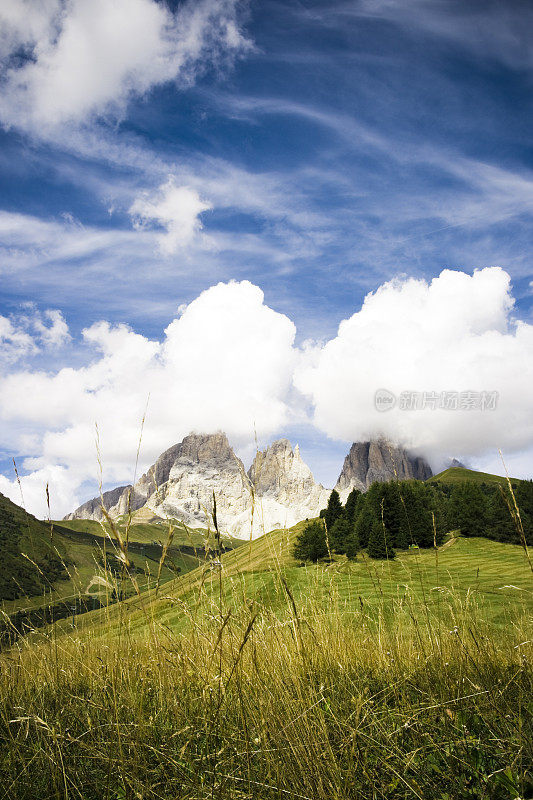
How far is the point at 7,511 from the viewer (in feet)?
552

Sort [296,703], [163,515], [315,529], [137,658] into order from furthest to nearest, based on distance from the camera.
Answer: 1. [315,529]
2. [137,658]
3. [163,515]
4. [296,703]

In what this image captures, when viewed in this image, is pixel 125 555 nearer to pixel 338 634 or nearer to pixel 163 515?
pixel 163 515

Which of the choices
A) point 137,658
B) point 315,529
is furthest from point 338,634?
point 315,529

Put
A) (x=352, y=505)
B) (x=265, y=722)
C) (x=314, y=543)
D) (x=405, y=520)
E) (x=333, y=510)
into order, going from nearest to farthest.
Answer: (x=265, y=722)
(x=314, y=543)
(x=405, y=520)
(x=333, y=510)
(x=352, y=505)

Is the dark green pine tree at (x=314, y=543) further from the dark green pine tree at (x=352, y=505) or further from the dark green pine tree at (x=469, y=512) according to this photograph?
the dark green pine tree at (x=469, y=512)

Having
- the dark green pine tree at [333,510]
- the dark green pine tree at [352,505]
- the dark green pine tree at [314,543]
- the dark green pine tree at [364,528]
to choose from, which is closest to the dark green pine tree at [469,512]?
the dark green pine tree at [364,528]

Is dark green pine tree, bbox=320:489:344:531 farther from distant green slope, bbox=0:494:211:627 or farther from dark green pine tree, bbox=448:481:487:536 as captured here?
distant green slope, bbox=0:494:211:627

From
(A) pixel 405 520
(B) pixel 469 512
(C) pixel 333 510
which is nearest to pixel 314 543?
(A) pixel 405 520

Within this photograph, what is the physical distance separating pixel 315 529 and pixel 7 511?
176873 mm

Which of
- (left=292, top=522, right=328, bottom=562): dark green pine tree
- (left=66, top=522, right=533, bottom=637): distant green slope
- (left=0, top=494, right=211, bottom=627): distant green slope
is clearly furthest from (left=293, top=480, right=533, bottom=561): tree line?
(left=0, top=494, right=211, bottom=627): distant green slope

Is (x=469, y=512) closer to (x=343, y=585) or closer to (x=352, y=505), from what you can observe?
(x=352, y=505)

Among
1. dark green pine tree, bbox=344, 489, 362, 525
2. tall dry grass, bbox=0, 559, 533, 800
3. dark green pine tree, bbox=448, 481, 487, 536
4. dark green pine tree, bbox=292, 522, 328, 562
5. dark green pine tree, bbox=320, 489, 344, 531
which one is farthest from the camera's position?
dark green pine tree, bbox=320, 489, 344, 531

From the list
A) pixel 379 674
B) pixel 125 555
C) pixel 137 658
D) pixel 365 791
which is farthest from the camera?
pixel 137 658

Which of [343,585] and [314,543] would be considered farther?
[314,543]
